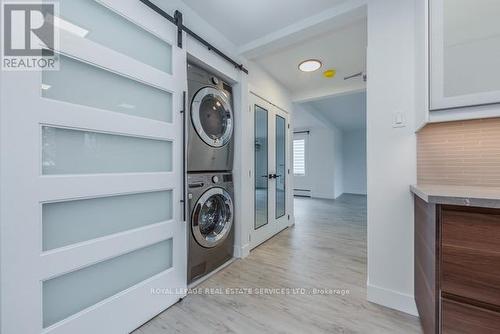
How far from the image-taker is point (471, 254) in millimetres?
870

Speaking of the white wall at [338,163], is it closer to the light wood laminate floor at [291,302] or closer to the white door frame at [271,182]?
the white door frame at [271,182]

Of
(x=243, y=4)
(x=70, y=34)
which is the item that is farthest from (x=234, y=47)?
A: (x=70, y=34)

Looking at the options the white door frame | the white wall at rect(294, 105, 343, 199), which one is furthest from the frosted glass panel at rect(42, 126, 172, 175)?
the white wall at rect(294, 105, 343, 199)

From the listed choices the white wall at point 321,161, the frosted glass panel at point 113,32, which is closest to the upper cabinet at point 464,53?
the frosted glass panel at point 113,32

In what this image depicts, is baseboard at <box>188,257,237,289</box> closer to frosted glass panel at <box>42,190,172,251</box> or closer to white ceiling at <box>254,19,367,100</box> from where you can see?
frosted glass panel at <box>42,190,172,251</box>

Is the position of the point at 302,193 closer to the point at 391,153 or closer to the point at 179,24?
the point at 391,153

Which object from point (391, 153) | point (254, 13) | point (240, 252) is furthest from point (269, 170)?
point (254, 13)

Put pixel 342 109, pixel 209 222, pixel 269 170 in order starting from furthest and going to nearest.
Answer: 1. pixel 342 109
2. pixel 269 170
3. pixel 209 222

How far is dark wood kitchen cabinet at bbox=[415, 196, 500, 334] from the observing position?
0.84 meters

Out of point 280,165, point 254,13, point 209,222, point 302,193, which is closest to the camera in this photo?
point 254,13

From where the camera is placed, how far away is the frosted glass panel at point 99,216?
1.06 metres

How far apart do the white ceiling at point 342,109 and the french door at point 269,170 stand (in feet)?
4.21

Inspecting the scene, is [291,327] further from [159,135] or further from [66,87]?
[66,87]

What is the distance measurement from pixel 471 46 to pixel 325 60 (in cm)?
178
